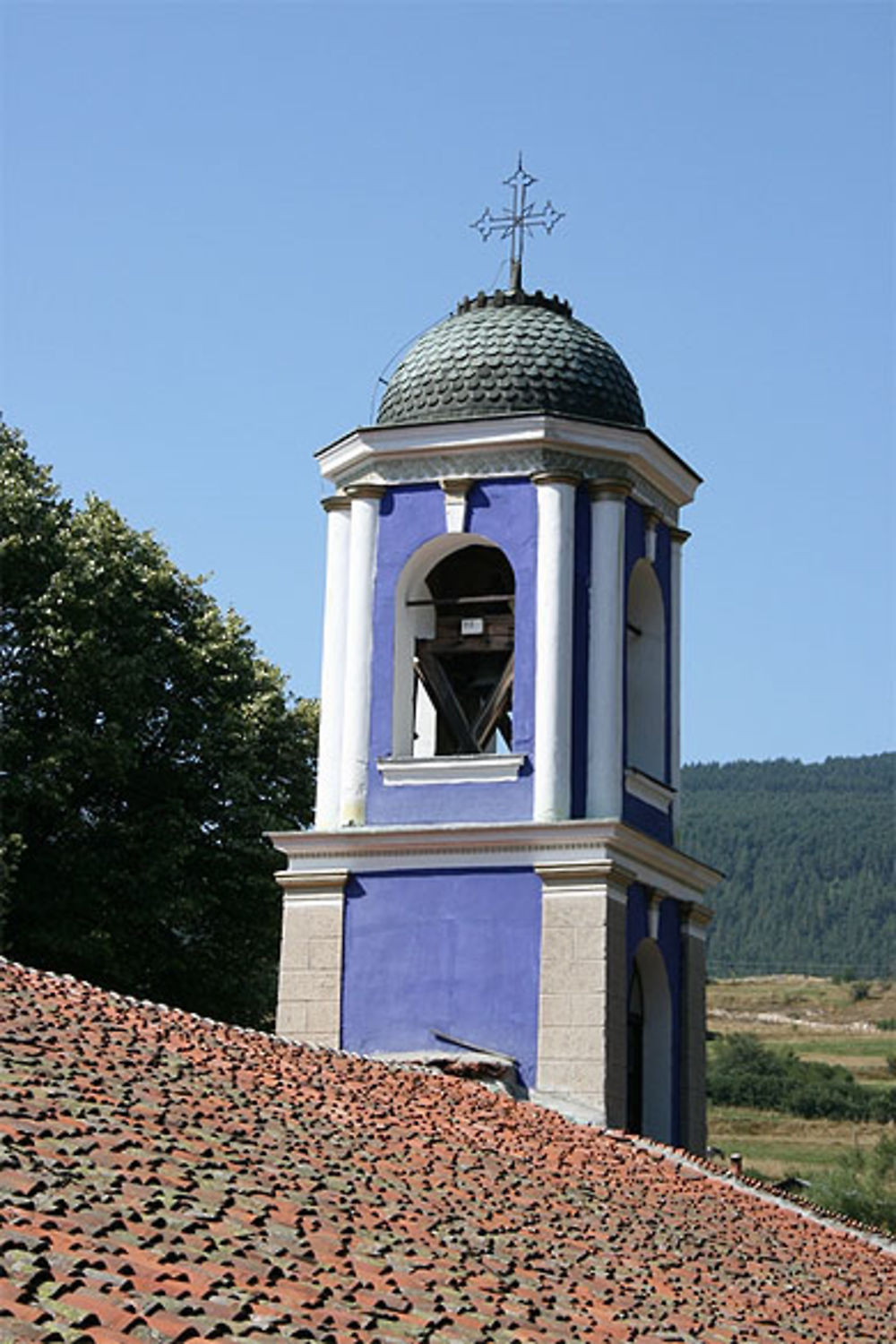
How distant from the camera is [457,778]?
53.5 feet

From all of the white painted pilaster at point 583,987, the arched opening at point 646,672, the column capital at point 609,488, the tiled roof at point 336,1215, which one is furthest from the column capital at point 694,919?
the tiled roof at point 336,1215

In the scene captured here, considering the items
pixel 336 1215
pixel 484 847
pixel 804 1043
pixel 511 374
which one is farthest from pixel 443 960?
pixel 804 1043

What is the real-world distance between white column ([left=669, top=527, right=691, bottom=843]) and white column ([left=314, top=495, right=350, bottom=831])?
2.67 m

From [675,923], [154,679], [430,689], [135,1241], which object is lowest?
[135,1241]

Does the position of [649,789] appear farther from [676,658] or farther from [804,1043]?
[804,1043]

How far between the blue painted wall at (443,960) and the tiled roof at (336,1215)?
5.07 ft

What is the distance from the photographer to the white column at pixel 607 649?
1627 cm

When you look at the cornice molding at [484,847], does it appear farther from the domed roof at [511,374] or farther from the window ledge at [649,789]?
the domed roof at [511,374]

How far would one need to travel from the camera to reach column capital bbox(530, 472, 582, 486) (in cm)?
1658

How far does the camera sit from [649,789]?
56.1 feet

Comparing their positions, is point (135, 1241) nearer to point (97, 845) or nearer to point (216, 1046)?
point (216, 1046)

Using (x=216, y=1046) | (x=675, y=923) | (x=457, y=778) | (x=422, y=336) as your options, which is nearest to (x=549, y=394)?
(x=422, y=336)

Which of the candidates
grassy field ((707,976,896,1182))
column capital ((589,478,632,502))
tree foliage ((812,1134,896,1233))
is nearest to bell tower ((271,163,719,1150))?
column capital ((589,478,632,502))

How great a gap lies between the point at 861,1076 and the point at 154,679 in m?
52.8
